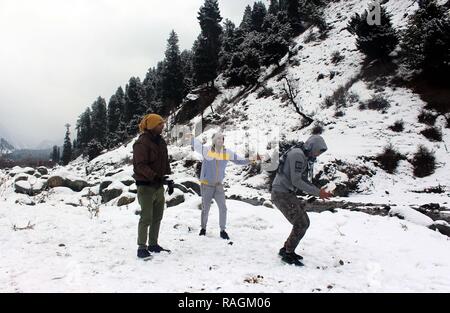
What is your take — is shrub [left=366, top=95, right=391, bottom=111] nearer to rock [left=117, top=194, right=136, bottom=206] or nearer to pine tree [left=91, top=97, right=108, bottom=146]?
rock [left=117, top=194, right=136, bottom=206]

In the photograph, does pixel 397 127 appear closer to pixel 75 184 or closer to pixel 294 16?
pixel 75 184

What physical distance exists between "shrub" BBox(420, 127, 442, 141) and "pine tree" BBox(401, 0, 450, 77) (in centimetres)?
436

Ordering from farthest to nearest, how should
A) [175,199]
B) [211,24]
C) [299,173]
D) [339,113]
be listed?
[211,24]
[339,113]
[175,199]
[299,173]

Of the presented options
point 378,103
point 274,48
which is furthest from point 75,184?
point 274,48

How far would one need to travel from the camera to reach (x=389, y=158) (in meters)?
17.6

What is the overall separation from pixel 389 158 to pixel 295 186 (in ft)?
43.9

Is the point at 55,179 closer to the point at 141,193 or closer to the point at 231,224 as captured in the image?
the point at 231,224

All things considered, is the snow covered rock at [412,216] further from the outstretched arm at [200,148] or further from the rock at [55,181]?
the rock at [55,181]

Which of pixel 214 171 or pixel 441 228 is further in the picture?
pixel 441 228

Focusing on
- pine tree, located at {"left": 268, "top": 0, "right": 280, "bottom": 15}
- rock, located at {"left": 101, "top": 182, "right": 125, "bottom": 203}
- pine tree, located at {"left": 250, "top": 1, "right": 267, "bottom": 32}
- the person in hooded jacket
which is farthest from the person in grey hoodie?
pine tree, located at {"left": 268, "top": 0, "right": 280, "bottom": 15}

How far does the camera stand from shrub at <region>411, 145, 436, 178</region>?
1650cm

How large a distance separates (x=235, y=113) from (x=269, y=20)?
18.1 meters
